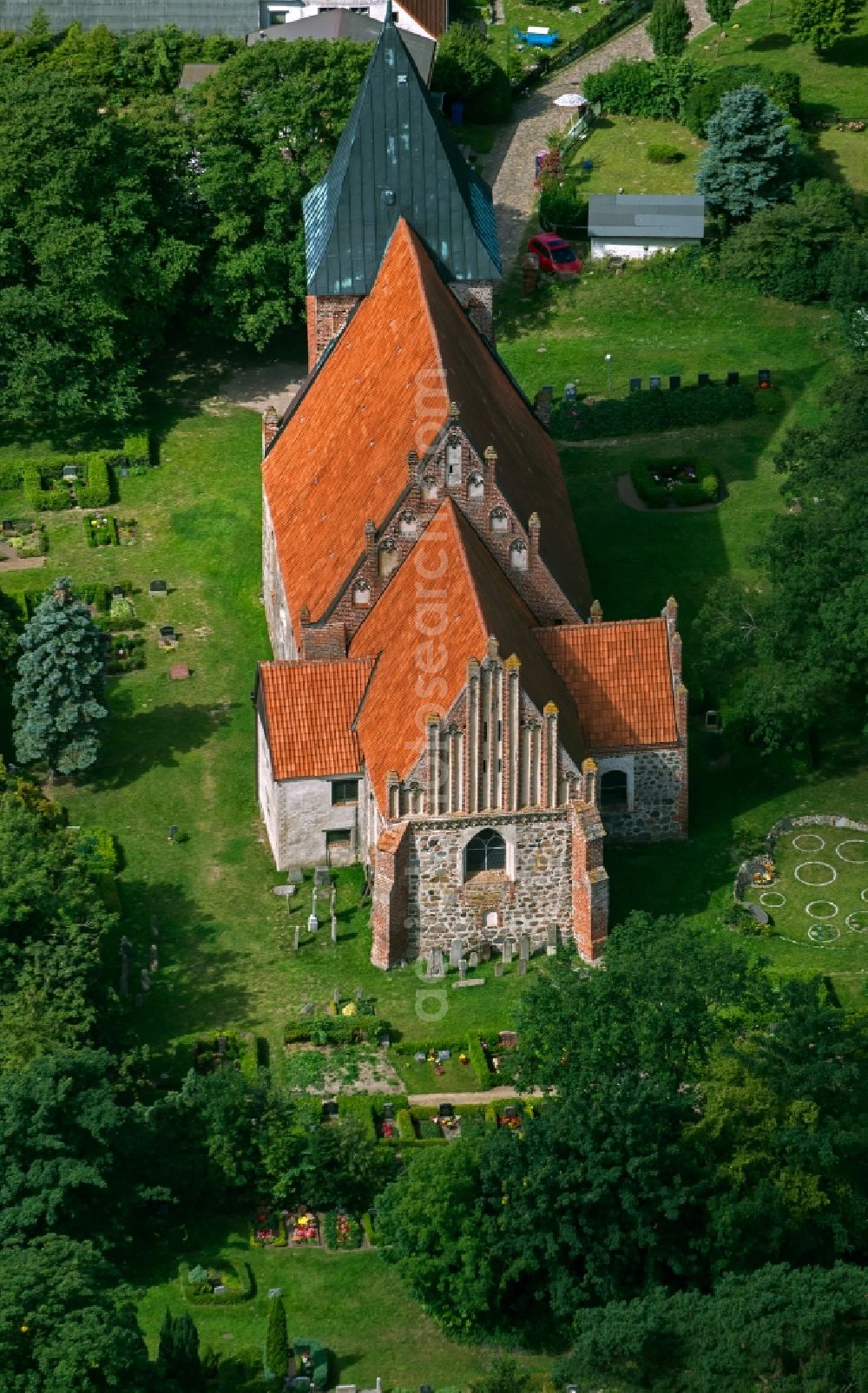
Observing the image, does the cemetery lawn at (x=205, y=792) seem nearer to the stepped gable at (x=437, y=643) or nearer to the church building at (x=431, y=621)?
the church building at (x=431, y=621)

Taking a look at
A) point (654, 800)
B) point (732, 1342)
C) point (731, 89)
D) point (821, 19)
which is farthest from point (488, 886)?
point (821, 19)

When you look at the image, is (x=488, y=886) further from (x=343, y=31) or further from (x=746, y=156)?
(x=343, y=31)

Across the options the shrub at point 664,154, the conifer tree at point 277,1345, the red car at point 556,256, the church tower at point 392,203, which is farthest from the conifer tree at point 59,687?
the shrub at point 664,154

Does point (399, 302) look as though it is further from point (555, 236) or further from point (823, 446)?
point (555, 236)

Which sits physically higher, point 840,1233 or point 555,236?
point 555,236

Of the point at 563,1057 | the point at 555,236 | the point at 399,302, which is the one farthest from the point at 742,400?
the point at 563,1057
